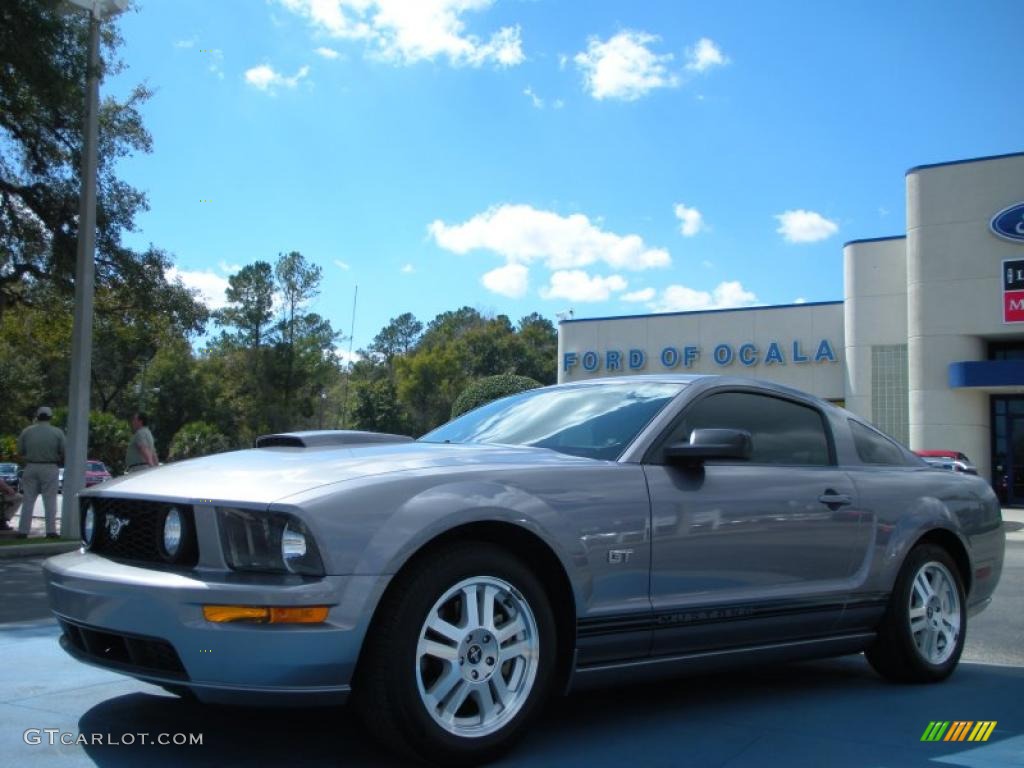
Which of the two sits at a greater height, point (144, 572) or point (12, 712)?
point (144, 572)

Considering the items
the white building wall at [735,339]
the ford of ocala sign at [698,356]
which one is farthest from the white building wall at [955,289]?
the ford of ocala sign at [698,356]

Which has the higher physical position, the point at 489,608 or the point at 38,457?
the point at 38,457

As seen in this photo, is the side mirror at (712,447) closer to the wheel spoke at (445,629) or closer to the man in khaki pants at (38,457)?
the wheel spoke at (445,629)

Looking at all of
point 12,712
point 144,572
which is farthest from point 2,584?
point 144,572

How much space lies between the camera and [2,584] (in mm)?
8734

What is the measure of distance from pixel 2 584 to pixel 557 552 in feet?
23.3

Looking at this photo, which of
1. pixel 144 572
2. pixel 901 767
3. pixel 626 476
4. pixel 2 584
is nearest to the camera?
pixel 144 572

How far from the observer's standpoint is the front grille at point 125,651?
308cm

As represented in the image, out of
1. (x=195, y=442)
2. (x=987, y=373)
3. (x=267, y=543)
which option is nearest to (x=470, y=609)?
(x=267, y=543)

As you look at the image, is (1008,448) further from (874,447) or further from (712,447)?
(712,447)

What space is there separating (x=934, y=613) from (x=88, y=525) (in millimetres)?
4129

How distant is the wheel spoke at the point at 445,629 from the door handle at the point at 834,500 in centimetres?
206

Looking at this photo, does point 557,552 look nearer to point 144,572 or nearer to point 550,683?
point 550,683

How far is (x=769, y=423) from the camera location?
475cm
